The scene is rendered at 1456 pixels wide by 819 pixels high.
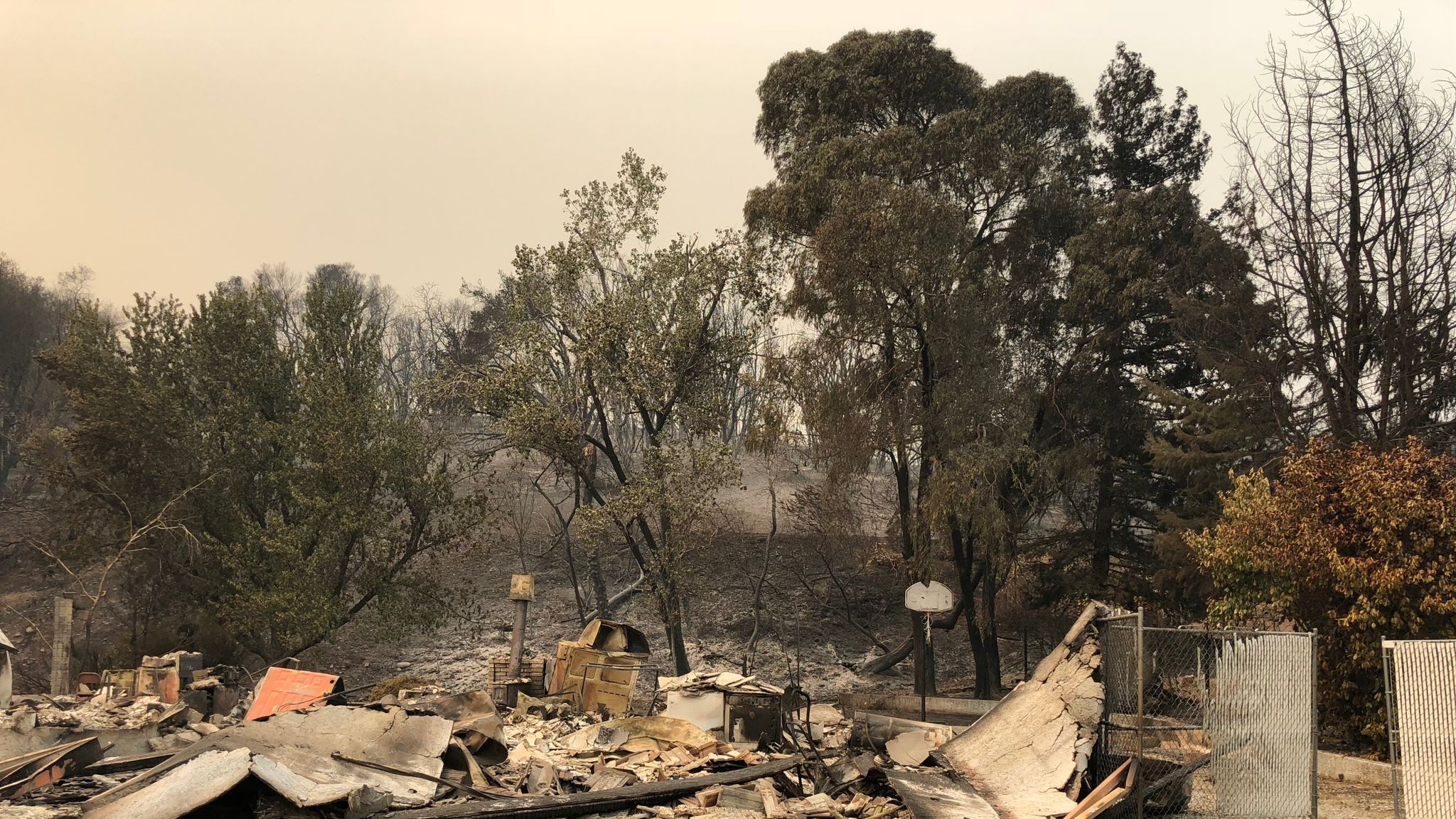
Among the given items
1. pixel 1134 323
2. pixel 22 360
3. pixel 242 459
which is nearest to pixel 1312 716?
pixel 1134 323

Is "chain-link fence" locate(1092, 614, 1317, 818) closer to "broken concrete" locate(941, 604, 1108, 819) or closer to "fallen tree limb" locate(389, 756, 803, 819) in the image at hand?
"broken concrete" locate(941, 604, 1108, 819)

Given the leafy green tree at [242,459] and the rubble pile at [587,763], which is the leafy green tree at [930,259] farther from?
the leafy green tree at [242,459]

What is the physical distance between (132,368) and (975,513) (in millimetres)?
24142

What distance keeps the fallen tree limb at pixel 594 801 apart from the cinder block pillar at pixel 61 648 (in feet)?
47.4

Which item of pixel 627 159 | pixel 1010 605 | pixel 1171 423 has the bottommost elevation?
pixel 1010 605

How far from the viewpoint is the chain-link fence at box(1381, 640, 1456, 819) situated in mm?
8953

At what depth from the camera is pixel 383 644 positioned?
116ft

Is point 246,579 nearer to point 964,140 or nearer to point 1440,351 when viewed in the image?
point 964,140

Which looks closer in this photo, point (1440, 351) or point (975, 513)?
point (1440, 351)

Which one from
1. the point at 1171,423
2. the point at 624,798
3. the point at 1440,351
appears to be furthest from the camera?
the point at 1171,423

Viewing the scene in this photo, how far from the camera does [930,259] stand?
2472 cm

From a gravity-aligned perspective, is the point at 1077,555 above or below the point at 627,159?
below

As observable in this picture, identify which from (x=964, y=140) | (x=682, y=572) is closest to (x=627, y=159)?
(x=964, y=140)

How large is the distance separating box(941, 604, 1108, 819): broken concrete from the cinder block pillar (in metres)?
17.7
